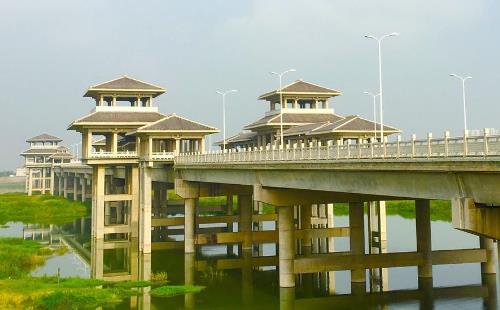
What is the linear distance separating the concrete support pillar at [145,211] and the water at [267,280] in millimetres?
1385

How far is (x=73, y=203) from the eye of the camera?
10188 cm

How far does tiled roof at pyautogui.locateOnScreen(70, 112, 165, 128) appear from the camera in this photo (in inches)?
2408

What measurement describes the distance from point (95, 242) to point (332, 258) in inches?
1312

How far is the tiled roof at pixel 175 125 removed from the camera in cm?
5647

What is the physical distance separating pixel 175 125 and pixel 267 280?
2241 centimetres

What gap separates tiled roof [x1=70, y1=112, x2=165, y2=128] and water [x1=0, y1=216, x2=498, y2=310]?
13684mm

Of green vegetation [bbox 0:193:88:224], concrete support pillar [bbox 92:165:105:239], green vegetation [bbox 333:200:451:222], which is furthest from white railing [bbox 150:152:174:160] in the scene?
green vegetation [bbox 333:200:451:222]

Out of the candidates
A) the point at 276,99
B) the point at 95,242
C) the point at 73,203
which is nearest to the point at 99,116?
the point at 95,242

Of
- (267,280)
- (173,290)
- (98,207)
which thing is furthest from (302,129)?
(173,290)

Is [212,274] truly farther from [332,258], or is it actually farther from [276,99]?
[276,99]

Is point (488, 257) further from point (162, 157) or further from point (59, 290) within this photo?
point (162, 157)

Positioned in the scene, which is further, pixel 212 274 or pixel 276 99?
pixel 276 99

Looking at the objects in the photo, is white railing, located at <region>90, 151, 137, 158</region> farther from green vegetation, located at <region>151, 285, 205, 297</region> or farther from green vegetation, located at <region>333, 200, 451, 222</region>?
green vegetation, located at <region>333, 200, 451, 222</region>

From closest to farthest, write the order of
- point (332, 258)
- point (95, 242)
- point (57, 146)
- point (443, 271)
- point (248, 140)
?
point (332, 258), point (443, 271), point (95, 242), point (248, 140), point (57, 146)
